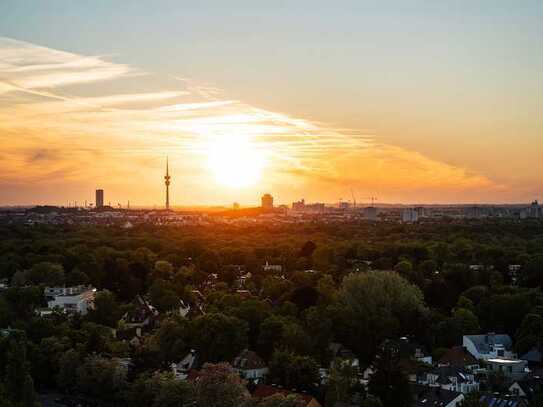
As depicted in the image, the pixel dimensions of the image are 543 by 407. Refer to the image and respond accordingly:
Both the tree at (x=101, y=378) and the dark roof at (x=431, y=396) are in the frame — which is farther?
the tree at (x=101, y=378)

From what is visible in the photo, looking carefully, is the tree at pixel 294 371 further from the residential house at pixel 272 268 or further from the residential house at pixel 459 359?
the residential house at pixel 272 268

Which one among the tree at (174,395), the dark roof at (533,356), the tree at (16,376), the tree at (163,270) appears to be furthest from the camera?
the tree at (163,270)

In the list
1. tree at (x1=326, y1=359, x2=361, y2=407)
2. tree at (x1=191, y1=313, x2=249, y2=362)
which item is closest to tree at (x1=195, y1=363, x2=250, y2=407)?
tree at (x1=326, y1=359, x2=361, y2=407)

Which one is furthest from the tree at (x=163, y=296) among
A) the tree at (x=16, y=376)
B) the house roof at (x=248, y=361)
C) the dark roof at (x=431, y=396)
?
the dark roof at (x=431, y=396)

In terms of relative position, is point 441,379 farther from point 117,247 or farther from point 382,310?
point 117,247

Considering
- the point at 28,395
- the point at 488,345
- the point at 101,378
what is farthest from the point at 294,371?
the point at 488,345

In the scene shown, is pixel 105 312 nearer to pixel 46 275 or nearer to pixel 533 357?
pixel 46 275
